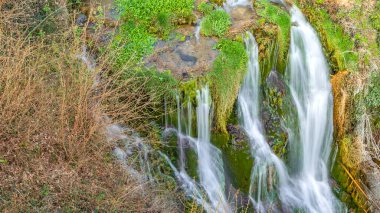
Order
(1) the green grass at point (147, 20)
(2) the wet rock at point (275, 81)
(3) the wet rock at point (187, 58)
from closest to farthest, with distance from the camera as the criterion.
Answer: (3) the wet rock at point (187, 58), (1) the green grass at point (147, 20), (2) the wet rock at point (275, 81)

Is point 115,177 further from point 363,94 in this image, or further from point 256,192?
point 363,94

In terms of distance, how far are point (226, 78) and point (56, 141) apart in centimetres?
318

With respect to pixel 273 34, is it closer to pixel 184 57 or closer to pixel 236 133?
pixel 184 57

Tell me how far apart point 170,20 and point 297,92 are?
296 centimetres

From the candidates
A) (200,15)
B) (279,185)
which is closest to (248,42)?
(200,15)

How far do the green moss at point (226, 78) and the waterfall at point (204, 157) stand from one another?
18 centimetres

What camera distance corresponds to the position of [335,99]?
29.5 feet

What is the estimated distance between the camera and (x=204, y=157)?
7.59 m

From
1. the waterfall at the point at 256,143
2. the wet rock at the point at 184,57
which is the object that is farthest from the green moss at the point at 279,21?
the wet rock at the point at 184,57

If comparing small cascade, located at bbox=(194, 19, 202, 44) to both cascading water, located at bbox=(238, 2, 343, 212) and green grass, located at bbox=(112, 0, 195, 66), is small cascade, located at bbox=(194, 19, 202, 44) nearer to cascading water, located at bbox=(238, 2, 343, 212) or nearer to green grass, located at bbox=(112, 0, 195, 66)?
green grass, located at bbox=(112, 0, 195, 66)

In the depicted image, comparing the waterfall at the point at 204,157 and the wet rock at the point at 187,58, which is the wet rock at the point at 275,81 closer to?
the wet rock at the point at 187,58

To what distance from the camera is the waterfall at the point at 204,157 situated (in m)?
7.40

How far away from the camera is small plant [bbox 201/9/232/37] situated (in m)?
8.73

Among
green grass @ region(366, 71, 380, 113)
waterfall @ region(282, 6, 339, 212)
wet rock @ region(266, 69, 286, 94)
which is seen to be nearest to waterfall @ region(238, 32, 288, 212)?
wet rock @ region(266, 69, 286, 94)
